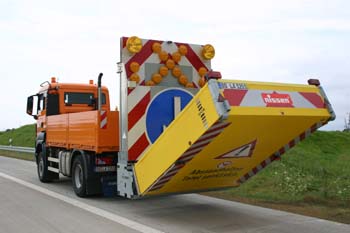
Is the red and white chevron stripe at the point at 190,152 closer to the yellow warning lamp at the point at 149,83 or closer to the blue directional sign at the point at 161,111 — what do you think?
the blue directional sign at the point at 161,111

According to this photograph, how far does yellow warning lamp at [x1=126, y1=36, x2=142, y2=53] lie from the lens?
29.5 feet

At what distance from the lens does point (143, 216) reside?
8.56m

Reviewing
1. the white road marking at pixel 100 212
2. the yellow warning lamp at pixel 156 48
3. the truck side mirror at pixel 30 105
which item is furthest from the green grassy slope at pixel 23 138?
the yellow warning lamp at pixel 156 48

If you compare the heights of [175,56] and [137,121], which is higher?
[175,56]

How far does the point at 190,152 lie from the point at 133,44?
2.85 meters

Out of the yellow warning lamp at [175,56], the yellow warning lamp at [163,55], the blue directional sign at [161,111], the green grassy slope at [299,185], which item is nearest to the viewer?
the blue directional sign at [161,111]

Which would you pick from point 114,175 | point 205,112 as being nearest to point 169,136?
point 205,112

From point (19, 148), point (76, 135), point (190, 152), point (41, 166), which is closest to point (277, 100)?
point (190, 152)

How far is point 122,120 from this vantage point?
30.2ft

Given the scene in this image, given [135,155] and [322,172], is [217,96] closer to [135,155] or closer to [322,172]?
[135,155]

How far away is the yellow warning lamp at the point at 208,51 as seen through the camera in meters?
9.92

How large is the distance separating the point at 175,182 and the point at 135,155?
1388mm

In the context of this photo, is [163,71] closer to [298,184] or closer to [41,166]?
[298,184]

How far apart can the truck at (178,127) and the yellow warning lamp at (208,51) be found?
0.8 inches
